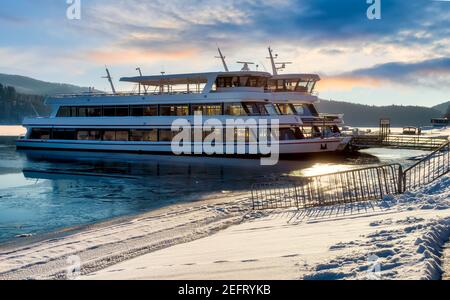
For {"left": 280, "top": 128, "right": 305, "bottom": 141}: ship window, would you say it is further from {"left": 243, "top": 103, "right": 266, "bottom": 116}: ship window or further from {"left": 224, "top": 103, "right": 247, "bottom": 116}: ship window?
{"left": 224, "top": 103, "right": 247, "bottom": 116}: ship window

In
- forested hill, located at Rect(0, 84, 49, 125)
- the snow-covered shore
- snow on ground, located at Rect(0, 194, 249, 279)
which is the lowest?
snow on ground, located at Rect(0, 194, 249, 279)

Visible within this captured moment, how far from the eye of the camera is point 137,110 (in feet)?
133

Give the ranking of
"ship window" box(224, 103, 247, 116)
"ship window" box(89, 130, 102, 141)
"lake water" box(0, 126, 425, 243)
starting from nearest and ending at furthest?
"lake water" box(0, 126, 425, 243), "ship window" box(224, 103, 247, 116), "ship window" box(89, 130, 102, 141)

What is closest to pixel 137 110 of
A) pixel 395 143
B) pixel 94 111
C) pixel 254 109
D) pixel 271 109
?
pixel 94 111

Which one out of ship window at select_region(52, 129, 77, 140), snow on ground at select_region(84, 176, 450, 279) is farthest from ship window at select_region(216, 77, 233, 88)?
snow on ground at select_region(84, 176, 450, 279)

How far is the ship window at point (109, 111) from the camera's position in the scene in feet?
138

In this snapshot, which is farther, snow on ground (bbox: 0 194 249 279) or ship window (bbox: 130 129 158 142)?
ship window (bbox: 130 129 158 142)

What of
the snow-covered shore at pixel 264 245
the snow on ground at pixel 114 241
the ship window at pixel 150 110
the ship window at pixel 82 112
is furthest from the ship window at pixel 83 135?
the snow-covered shore at pixel 264 245

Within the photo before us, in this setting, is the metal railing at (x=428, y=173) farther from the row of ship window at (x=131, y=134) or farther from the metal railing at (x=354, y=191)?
the row of ship window at (x=131, y=134)

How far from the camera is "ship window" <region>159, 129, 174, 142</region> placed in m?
38.7

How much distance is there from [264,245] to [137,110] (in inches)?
1343

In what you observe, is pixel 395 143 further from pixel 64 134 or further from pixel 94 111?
pixel 64 134
